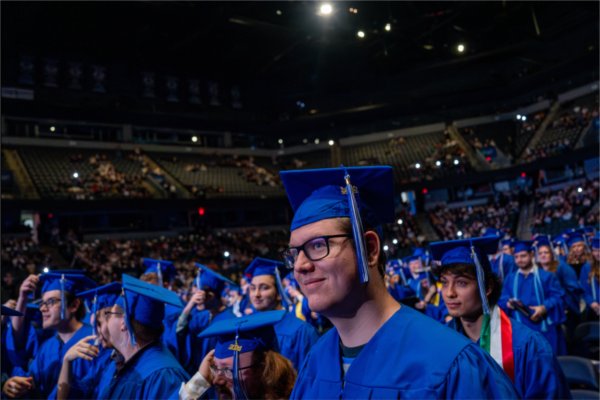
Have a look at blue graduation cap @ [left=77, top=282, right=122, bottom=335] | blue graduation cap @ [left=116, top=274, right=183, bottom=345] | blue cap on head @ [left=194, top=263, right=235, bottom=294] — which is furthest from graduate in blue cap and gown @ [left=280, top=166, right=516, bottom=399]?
blue cap on head @ [left=194, top=263, right=235, bottom=294]

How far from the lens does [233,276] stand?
20344 mm

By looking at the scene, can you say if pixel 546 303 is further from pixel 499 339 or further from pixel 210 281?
pixel 210 281

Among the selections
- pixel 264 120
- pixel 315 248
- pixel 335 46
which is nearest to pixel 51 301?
pixel 315 248

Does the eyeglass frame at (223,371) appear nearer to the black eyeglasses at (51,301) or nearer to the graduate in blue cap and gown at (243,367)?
the graduate in blue cap and gown at (243,367)

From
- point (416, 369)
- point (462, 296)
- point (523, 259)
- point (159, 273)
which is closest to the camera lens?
point (416, 369)

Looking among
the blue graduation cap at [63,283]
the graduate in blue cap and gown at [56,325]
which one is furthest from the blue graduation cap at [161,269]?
the graduate in blue cap and gown at [56,325]

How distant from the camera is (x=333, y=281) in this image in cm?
157

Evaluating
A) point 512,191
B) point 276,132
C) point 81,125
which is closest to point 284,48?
point 276,132

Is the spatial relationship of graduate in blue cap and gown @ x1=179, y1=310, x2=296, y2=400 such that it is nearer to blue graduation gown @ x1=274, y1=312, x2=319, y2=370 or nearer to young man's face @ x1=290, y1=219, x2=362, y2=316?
young man's face @ x1=290, y1=219, x2=362, y2=316

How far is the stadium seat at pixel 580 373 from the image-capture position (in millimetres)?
3844

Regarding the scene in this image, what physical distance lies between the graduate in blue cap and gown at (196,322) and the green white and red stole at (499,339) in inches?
107

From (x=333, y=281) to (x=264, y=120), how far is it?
33.1 meters

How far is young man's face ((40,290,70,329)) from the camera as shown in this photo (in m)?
4.34

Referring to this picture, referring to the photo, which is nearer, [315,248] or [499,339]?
[315,248]
